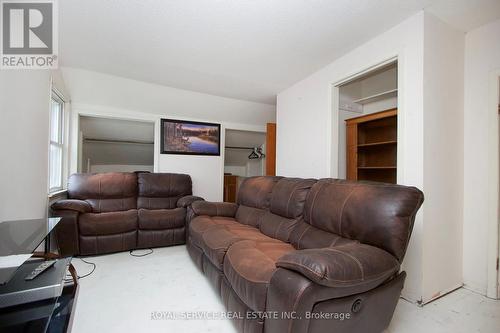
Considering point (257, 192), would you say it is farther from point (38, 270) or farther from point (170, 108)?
point (170, 108)

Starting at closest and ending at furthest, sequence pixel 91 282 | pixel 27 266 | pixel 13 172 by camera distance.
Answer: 1. pixel 27 266
2. pixel 13 172
3. pixel 91 282

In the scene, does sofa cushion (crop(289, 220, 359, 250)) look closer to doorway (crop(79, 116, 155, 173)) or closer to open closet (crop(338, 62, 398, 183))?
open closet (crop(338, 62, 398, 183))

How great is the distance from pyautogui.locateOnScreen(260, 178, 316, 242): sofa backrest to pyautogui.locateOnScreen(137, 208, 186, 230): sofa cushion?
132 cm

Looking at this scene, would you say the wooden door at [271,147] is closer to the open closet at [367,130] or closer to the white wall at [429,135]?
the open closet at [367,130]

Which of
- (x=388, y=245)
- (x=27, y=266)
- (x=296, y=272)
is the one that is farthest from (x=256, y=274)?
(x=27, y=266)

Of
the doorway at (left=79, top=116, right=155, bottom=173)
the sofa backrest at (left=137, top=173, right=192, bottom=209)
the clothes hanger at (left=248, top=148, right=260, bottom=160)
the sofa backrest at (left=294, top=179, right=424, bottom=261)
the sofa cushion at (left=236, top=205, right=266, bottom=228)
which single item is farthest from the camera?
the clothes hanger at (left=248, top=148, right=260, bottom=160)

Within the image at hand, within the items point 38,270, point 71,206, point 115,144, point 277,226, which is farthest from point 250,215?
point 115,144

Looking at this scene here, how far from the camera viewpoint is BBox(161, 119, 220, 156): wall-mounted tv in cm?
381

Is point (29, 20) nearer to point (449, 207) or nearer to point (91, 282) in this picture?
point (91, 282)

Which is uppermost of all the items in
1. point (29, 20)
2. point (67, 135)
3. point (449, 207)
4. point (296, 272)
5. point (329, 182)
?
point (29, 20)

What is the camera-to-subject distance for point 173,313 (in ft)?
5.21

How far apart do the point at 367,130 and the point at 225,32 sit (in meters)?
2.52

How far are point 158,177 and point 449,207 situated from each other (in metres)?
3.45

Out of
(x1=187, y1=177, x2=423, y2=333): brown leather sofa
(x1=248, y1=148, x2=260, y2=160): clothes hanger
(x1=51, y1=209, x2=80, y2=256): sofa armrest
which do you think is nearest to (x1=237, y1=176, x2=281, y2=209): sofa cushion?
(x1=187, y1=177, x2=423, y2=333): brown leather sofa
